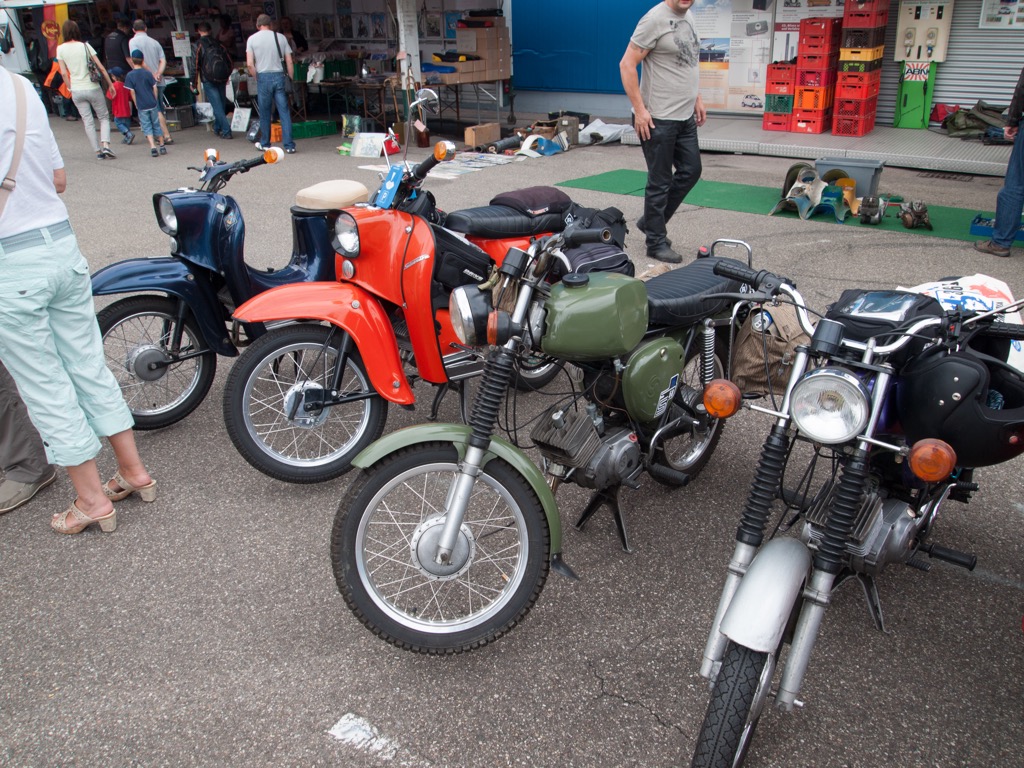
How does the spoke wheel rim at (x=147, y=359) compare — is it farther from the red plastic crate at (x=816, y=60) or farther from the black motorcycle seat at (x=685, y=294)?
the red plastic crate at (x=816, y=60)

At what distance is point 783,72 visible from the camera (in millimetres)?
10500

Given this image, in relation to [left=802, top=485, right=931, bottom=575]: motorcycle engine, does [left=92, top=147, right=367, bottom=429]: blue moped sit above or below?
above

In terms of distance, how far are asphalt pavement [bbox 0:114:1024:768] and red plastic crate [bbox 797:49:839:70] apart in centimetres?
775

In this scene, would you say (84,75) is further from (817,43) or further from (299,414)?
(299,414)

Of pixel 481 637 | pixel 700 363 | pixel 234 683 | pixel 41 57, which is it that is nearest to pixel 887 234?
pixel 700 363

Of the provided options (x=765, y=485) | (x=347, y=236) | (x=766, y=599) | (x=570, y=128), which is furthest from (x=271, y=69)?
(x=766, y=599)

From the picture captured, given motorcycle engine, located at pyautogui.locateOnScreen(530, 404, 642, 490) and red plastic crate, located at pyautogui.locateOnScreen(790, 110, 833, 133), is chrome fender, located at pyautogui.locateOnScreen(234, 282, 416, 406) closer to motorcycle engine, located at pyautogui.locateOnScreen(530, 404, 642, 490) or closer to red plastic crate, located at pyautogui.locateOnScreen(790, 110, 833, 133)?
motorcycle engine, located at pyautogui.locateOnScreen(530, 404, 642, 490)

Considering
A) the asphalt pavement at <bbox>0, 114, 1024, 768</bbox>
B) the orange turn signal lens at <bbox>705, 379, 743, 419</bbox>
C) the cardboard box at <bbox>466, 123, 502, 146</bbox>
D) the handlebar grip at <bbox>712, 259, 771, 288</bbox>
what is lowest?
the asphalt pavement at <bbox>0, 114, 1024, 768</bbox>

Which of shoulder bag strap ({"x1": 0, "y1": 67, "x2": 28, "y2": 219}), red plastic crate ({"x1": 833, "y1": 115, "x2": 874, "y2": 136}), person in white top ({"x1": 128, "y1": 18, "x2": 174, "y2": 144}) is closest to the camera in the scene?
shoulder bag strap ({"x1": 0, "y1": 67, "x2": 28, "y2": 219})

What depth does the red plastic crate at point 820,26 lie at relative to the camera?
9.74m

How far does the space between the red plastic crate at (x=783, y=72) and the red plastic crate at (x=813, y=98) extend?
8.4 inches

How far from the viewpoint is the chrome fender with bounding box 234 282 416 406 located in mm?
3268

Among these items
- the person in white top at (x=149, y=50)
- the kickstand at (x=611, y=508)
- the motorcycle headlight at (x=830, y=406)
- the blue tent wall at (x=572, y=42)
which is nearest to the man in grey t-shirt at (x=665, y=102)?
the kickstand at (x=611, y=508)

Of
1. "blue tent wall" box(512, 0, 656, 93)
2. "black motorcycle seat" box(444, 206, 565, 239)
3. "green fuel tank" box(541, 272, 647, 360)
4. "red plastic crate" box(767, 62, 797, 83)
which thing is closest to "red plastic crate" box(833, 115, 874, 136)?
"red plastic crate" box(767, 62, 797, 83)
